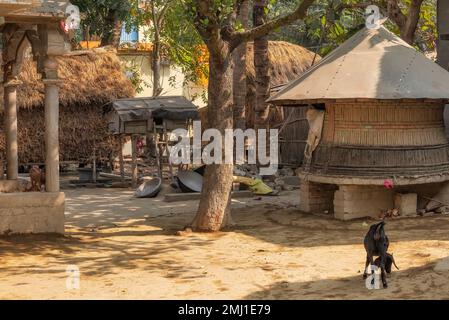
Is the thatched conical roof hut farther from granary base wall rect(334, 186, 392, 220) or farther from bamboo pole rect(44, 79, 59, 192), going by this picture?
granary base wall rect(334, 186, 392, 220)

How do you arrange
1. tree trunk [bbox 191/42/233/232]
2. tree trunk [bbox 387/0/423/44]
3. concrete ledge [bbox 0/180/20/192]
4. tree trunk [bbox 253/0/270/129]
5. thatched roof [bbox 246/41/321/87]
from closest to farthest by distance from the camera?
concrete ledge [bbox 0/180/20/192] < tree trunk [bbox 191/42/233/232] < tree trunk [bbox 387/0/423/44] < tree trunk [bbox 253/0/270/129] < thatched roof [bbox 246/41/321/87]

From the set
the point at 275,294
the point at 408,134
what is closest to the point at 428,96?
the point at 408,134

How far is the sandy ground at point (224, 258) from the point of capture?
24.7 ft

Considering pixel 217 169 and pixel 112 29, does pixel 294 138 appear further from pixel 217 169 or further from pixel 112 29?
pixel 217 169

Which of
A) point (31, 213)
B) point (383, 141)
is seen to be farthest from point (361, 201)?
point (31, 213)

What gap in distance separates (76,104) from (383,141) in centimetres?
1038

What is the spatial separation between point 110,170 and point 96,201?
17.5ft

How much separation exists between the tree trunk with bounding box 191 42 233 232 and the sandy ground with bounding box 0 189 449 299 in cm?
38

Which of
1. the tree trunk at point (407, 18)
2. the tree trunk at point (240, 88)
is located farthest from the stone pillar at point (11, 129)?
the tree trunk at point (407, 18)

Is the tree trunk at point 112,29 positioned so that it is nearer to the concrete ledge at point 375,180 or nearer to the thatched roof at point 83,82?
the thatched roof at point 83,82

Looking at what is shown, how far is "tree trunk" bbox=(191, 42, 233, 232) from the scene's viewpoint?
38.4 feet

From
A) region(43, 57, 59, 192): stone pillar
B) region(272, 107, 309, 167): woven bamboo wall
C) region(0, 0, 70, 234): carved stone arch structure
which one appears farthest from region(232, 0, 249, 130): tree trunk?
region(43, 57, 59, 192): stone pillar
